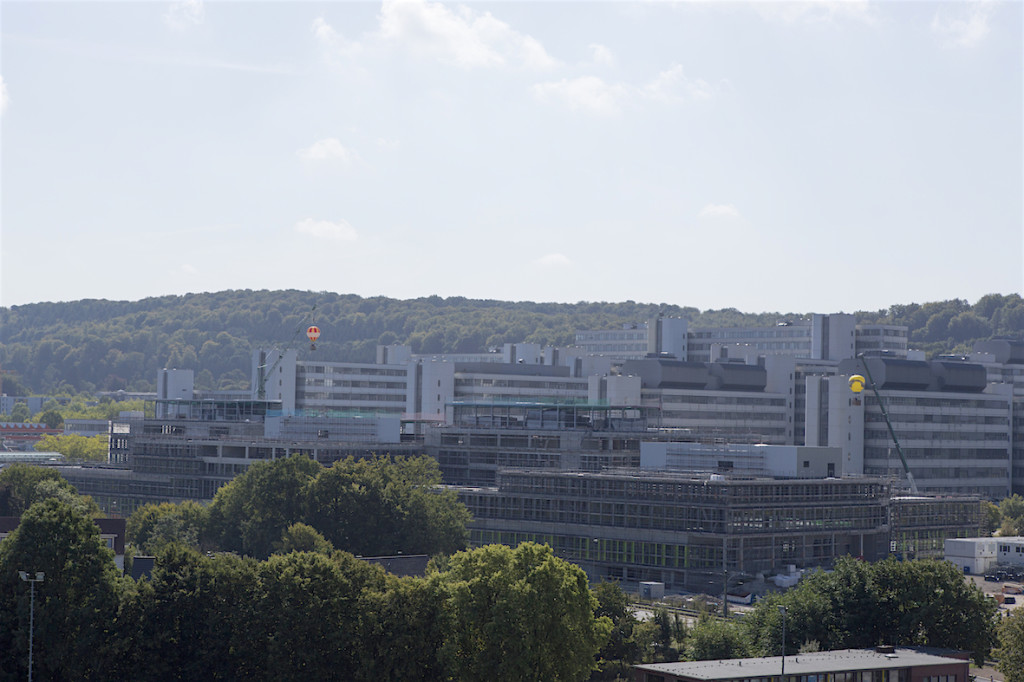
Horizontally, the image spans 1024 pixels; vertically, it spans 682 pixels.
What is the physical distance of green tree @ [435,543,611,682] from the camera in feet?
266

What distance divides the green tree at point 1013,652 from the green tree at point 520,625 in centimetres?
2409

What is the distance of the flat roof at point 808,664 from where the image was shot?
7894 cm

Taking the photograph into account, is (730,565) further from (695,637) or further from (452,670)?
(452,670)

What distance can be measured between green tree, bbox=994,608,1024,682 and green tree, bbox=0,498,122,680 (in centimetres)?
5037

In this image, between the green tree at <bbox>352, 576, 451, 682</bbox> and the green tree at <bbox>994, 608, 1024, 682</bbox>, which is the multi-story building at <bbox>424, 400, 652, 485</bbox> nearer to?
the green tree at <bbox>994, 608, 1024, 682</bbox>

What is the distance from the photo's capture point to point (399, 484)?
145 m

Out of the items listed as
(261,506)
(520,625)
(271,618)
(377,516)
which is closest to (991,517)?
(377,516)

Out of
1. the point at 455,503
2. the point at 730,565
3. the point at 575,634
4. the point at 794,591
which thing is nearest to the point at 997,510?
the point at 730,565

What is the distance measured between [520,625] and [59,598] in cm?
2424

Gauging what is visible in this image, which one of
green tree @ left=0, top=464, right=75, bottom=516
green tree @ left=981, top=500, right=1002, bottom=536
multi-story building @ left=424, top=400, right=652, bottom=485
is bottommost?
green tree @ left=981, top=500, right=1002, bottom=536

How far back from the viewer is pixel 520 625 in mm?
81438

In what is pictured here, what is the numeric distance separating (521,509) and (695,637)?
218 ft

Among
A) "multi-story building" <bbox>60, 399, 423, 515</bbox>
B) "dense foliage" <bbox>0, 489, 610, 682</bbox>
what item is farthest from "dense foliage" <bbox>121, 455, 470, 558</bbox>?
"dense foliage" <bbox>0, 489, 610, 682</bbox>

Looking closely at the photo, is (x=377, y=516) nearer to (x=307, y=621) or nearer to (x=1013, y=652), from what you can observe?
(x=307, y=621)
